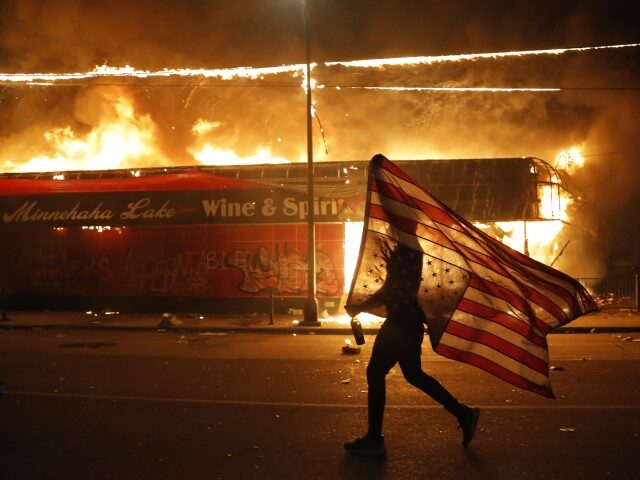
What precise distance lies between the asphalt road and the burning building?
8858 mm

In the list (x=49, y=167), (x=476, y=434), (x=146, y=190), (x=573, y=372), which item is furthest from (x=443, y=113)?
(x=476, y=434)

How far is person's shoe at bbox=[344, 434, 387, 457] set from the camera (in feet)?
16.5

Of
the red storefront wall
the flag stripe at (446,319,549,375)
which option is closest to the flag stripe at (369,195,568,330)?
the flag stripe at (446,319,549,375)

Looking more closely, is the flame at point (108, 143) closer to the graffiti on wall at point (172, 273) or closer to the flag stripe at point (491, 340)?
the graffiti on wall at point (172, 273)

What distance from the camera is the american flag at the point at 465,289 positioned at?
5.10 metres

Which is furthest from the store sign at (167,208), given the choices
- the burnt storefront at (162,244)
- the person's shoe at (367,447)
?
the person's shoe at (367,447)

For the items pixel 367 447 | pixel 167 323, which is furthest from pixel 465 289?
pixel 167 323

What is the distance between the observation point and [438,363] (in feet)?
31.0

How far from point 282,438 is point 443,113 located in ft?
66.6

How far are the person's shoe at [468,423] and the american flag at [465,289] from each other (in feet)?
1.27

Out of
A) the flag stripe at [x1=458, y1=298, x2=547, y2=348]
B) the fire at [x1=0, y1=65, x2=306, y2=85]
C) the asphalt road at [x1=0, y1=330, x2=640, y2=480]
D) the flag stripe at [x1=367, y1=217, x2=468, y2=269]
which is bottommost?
the asphalt road at [x1=0, y1=330, x2=640, y2=480]

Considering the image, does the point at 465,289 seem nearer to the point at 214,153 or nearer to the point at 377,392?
the point at 377,392

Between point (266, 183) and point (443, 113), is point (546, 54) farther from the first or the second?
point (266, 183)

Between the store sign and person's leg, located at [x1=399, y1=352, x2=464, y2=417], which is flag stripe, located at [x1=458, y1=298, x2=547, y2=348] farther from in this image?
the store sign
